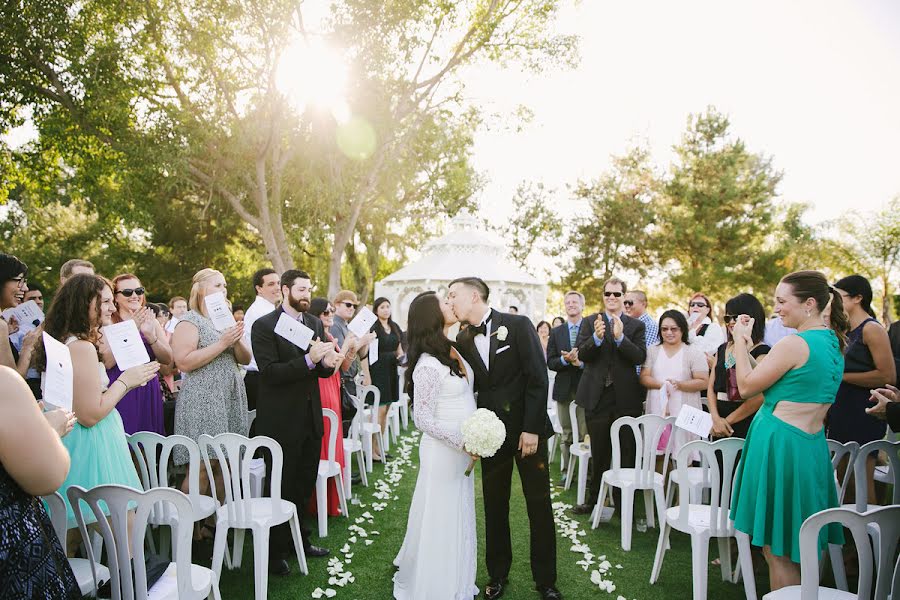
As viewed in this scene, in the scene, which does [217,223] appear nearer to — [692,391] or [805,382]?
[692,391]

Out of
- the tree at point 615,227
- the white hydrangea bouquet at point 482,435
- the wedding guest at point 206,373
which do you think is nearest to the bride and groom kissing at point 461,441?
the white hydrangea bouquet at point 482,435

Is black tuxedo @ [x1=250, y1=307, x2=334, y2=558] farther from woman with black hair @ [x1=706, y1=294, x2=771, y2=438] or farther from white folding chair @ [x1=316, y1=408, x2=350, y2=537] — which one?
woman with black hair @ [x1=706, y1=294, x2=771, y2=438]

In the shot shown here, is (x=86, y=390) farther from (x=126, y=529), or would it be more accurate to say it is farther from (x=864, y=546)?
(x=864, y=546)

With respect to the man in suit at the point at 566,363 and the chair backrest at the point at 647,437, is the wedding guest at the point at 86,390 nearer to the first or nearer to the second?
the chair backrest at the point at 647,437

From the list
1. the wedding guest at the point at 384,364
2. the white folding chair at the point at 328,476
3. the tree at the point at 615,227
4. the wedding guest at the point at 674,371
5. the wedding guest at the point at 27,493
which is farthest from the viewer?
the tree at the point at 615,227

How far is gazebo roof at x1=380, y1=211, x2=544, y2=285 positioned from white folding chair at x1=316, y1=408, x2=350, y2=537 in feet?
31.4

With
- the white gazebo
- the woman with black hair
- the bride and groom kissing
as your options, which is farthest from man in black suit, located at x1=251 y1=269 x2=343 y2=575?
the white gazebo

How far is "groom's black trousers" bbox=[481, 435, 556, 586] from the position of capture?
12.5ft

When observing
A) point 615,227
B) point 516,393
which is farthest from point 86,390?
point 615,227

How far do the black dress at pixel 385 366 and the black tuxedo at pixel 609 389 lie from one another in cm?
327

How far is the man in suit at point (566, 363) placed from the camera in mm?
6727

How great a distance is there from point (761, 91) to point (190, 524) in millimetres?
21248

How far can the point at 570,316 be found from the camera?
693cm

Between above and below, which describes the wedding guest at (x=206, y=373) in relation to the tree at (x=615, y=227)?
below
